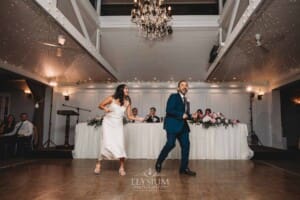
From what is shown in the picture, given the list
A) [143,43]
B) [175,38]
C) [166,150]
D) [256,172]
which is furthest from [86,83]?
[256,172]

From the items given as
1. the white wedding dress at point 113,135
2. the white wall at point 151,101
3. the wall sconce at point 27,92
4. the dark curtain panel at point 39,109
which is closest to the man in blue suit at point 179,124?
the white wedding dress at point 113,135

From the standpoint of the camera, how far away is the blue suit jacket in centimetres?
350

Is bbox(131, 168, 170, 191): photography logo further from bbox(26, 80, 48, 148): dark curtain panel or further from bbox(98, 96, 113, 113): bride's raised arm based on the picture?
bbox(26, 80, 48, 148): dark curtain panel

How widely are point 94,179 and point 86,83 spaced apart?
21.6 feet

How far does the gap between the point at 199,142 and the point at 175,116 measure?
7.48ft

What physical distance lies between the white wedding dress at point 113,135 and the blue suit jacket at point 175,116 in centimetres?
71

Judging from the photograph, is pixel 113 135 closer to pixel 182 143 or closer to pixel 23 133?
pixel 182 143

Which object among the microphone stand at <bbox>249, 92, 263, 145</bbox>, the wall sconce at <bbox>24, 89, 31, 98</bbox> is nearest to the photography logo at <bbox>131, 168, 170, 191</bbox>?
the microphone stand at <bbox>249, 92, 263, 145</bbox>

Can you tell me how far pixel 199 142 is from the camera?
554cm

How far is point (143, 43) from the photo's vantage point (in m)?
7.91

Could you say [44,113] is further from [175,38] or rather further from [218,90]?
[218,90]

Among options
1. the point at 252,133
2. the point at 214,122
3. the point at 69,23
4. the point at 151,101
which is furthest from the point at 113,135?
the point at 252,133

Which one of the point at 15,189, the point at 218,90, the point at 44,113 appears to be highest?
the point at 218,90

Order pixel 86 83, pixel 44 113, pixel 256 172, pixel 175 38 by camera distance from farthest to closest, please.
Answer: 1. pixel 86 83
2. pixel 44 113
3. pixel 175 38
4. pixel 256 172
